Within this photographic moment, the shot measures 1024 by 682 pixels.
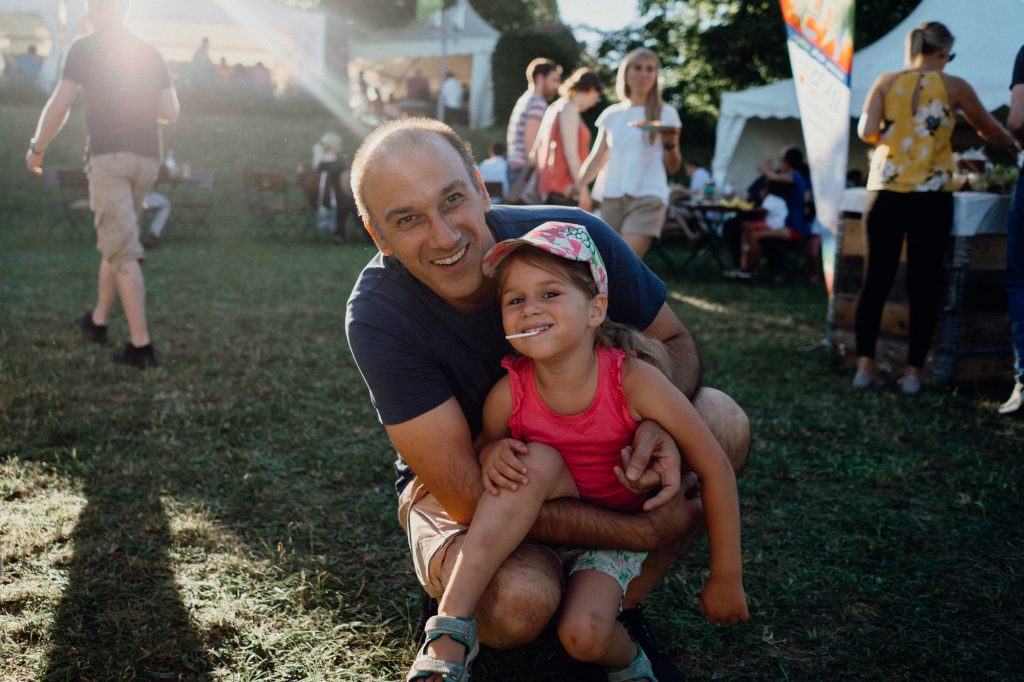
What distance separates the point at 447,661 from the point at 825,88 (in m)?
5.10

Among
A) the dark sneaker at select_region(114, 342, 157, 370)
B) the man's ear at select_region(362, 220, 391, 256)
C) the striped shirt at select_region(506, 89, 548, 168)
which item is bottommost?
the dark sneaker at select_region(114, 342, 157, 370)

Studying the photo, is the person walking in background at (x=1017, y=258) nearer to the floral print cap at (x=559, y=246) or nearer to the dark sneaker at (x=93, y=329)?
the floral print cap at (x=559, y=246)

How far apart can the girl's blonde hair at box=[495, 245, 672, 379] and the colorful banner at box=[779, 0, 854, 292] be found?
396cm

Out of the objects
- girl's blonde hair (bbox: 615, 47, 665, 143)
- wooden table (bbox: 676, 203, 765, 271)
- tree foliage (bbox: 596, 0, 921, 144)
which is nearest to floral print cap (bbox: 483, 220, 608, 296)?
girl's blonde hair (bbox: 615, 47, 665, 143)

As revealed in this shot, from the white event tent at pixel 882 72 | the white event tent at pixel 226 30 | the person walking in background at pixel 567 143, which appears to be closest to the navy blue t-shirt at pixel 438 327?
the person walking in background at pixel 567 143

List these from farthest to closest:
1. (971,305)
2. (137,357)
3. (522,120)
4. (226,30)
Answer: (226,30) → (522,120) → (137,357) → (971,305)

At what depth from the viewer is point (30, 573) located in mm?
2494

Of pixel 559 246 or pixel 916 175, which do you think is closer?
pixel 559 246

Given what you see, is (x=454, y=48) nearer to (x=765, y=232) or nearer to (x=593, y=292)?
(x=765, y=232)

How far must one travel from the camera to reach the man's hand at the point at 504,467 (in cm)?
180

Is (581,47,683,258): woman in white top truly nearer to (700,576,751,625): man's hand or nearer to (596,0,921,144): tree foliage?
(700,576,751,625): man's hand

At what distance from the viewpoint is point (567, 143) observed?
673 centimetres

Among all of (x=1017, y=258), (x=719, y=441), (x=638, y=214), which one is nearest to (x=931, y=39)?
(x=1017, y=258)

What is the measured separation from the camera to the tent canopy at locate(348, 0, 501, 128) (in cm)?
2606
